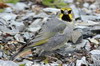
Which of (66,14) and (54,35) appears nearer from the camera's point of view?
(54,35)

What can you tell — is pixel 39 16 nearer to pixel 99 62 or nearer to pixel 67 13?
pixel 67 13

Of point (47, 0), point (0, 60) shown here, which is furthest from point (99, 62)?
point (47, 0)

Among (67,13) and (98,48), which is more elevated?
(67,13)

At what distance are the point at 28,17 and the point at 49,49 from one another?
6.43ft

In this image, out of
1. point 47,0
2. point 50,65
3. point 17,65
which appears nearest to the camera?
point 17,65

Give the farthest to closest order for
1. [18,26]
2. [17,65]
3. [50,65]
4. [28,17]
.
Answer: [28,17] → [18,26] → [50,65] → [17,65]

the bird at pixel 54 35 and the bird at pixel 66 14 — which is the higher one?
the bird at pixel 66 14

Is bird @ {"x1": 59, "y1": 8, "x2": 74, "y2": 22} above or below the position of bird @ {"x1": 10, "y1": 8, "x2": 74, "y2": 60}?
above

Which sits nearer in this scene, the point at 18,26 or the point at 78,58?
the point at 78,58

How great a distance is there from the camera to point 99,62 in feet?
18.5

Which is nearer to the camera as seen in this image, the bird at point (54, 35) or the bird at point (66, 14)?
the bird at point (54, 35)

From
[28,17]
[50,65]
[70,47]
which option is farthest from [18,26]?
[50,65]

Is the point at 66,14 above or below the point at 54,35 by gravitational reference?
above

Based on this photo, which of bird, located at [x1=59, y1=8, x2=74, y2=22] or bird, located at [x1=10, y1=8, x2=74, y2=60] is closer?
bird, located at [x1=10, y1=8, x2=74, y2=60]
